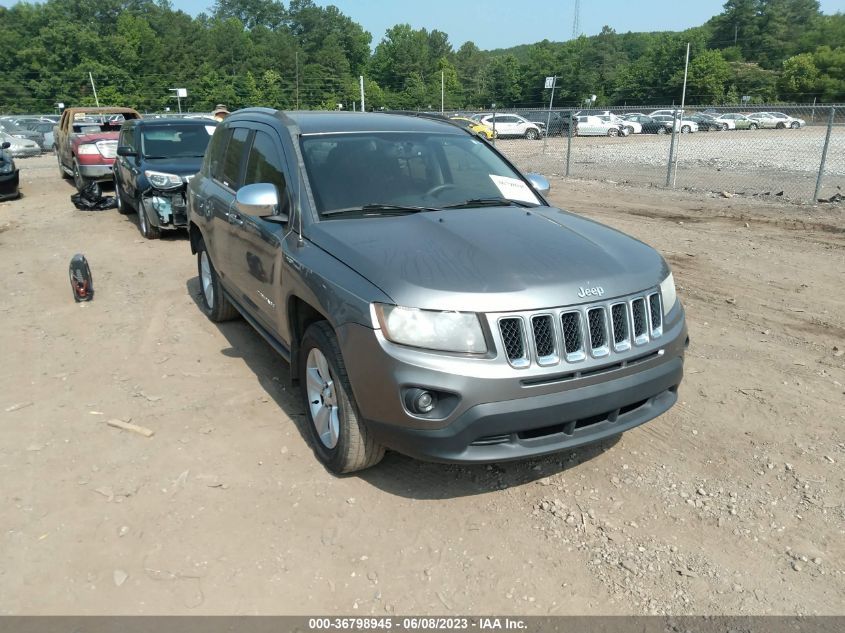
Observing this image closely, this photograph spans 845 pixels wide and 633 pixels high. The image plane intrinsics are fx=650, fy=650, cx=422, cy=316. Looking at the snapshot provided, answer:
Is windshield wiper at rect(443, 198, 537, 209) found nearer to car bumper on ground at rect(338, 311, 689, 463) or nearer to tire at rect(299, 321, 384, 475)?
tire at rect(299, 321, 384, 475)

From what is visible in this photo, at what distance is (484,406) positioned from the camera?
281 centimetres

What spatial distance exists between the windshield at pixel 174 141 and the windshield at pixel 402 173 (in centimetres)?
691

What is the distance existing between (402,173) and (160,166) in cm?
703

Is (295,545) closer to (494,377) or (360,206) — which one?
(494,377)

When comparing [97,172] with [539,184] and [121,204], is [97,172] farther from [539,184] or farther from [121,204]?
[539,184]

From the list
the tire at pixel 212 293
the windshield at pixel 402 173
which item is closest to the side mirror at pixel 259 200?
the windshield at pixel 402 173

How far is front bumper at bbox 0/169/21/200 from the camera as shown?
1438 cm

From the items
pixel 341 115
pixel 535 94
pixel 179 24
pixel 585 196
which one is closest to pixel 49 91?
pixel 179 24

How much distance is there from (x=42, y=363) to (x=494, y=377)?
4136 millimetres

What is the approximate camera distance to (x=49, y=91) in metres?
80.7

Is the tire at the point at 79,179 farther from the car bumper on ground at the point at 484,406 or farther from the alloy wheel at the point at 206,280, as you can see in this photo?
the car bumper on ground at the point at 484,406

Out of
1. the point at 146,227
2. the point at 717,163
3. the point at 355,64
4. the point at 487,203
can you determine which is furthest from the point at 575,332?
the point at 355,64

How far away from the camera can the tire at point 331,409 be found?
3.21 m

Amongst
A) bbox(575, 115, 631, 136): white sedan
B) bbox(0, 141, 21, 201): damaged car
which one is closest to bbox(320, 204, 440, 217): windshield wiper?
bbox(0, 141, 21, 201): damaged car
